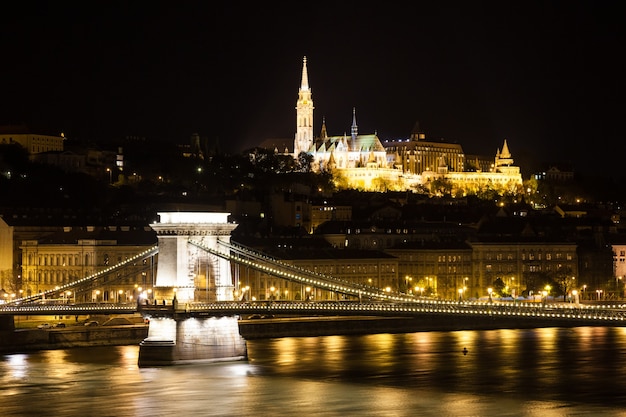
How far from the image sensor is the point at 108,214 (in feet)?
238

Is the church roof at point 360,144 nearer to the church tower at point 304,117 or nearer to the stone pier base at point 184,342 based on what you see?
the church tower at point 304,117

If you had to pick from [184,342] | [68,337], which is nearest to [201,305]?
[184,342]

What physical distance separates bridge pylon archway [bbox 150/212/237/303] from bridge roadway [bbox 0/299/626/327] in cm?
89

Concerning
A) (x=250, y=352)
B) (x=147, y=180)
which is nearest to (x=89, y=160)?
(x=147, y=180)

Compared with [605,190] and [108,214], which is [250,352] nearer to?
[108,214]

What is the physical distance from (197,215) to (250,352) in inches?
195

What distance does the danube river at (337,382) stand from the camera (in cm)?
3134

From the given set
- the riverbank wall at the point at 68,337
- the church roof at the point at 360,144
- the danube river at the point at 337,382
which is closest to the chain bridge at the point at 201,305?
the danube river at the point at 337,382

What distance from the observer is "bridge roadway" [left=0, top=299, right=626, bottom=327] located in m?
34.0

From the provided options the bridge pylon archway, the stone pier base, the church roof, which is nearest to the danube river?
the stone pier base

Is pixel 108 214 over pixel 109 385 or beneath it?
over

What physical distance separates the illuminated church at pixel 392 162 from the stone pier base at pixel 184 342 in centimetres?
7615

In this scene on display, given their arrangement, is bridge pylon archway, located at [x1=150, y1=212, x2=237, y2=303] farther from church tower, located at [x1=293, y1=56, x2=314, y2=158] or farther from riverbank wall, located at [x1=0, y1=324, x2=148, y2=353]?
church tower, located at [x1=293, y1=56, x2=314, y2=158]

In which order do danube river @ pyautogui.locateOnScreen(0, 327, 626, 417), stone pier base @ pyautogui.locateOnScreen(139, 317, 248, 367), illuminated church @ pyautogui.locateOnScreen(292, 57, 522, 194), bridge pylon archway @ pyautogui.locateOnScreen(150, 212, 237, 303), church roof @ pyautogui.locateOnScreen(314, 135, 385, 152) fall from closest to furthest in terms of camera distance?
danube river @ pyautogui.locateOnScreen(0, 327, 626, 417), stone pier base @ pyautogui.locateOnScreen(139, 317, 248, 367), bridge pylon archway @ pyautogui.locateOnScreen(150, 212, 237, 303), illuminated church @ pyautogui.locateOnScreen(292, 57, 522, 194), church roof @ pyautogui.locateOnScreen(314, 135, 385, 152)
